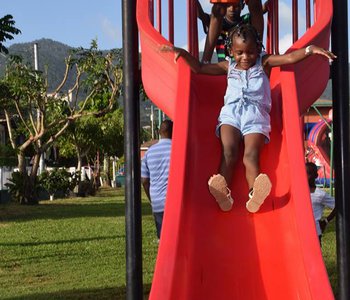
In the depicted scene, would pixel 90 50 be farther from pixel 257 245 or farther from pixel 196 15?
pixel 257 245

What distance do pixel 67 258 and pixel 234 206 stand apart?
195 inches

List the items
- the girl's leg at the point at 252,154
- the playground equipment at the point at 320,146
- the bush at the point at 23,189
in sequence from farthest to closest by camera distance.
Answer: the playground equipment at the point at 320,146
the bush at the point at 23,189
the girl's leg at the point at 252,154

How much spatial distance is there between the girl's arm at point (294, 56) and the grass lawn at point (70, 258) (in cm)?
271

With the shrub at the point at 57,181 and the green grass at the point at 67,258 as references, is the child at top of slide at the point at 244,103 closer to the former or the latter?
the green grass at the point at 67,258

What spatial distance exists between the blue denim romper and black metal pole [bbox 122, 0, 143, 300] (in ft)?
2.00

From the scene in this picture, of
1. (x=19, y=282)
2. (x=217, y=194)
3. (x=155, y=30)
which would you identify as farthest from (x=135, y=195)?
(x=19, y=282)

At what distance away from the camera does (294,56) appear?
4.57 meters

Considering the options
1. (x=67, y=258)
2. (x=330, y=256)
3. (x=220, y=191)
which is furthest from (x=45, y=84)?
(x=220, y=191)

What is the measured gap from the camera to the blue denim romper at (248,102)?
4.71 meters

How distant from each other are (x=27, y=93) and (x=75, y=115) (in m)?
1.63

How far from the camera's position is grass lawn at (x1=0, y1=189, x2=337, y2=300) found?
688cm

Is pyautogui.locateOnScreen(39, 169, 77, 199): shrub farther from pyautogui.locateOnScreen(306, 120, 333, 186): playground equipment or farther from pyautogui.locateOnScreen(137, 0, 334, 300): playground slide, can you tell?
pyautogui.locateOnScreen(137, 0, 334, 300): playground slide

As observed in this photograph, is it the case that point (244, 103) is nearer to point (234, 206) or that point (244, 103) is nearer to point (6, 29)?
point (234, 206)

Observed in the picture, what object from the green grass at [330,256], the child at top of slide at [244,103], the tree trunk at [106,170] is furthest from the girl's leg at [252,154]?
the tree trunk at [106,170]
